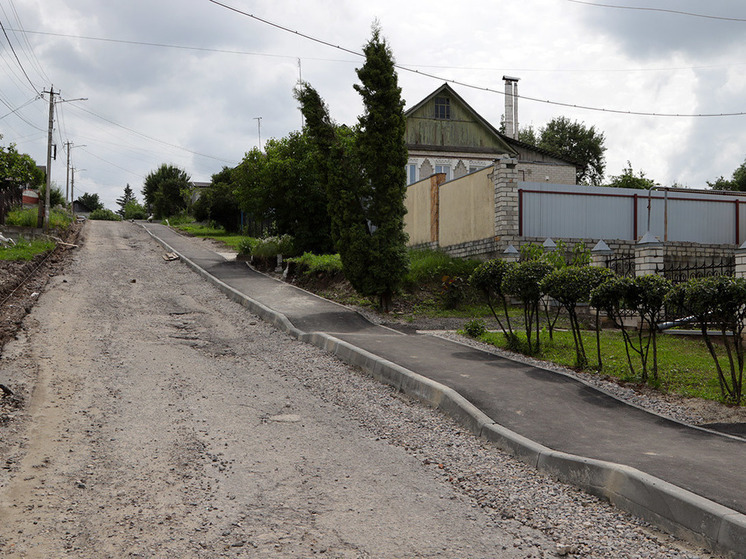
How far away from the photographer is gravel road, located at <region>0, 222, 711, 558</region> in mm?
4156

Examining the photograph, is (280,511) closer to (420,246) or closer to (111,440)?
(111,440)

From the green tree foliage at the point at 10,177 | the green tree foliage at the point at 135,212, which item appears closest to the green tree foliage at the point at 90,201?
the green tree foliage at the point at 135,212

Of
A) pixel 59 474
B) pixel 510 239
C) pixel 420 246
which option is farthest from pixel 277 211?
pixel 59 474

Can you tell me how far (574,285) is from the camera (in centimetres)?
957

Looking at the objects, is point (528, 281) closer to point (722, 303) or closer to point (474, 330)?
point (474, 330)

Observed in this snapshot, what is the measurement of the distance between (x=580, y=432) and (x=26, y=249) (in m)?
22.2

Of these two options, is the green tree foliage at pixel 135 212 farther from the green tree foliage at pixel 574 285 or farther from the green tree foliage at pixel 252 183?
the green tree foliage at pixel 574 285

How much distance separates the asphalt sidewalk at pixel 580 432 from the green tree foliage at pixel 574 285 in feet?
3.38

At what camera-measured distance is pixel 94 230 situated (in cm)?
3991

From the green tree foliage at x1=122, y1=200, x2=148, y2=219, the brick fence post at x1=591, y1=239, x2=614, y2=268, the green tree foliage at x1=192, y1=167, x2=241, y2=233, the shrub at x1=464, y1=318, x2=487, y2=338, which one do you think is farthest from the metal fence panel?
the green tree foliage at x1=122, y1=200, x2=148, y2=219

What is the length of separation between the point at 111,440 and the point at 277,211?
57.7 ft

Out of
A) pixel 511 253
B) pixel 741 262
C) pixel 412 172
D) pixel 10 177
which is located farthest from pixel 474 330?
pixel 10 177

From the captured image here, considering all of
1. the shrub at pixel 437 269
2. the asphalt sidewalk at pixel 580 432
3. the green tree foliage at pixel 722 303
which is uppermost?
the shrub at pixel 437 269

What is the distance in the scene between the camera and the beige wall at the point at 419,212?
21500 millimetres
